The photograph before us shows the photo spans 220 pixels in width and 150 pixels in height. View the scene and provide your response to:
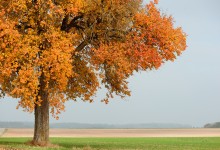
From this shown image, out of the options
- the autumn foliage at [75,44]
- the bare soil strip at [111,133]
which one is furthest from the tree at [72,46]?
the bare soil strip at [111,133]

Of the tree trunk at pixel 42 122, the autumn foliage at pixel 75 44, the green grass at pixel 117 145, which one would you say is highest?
the autumn foliage at pixel 75 44

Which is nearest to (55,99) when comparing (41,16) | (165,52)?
(41,16)

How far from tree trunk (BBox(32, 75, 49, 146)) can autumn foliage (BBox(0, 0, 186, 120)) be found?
43 cm

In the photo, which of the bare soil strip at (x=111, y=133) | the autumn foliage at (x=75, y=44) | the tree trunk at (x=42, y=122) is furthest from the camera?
the bare soil strip at (x=111, y=133)

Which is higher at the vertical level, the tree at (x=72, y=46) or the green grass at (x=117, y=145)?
the tree at (x=72, y=46)

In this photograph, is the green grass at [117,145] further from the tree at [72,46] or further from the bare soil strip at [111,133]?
the bare soil strip at [111,133]

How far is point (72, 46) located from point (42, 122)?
707cm

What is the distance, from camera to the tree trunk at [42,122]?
1651 inches

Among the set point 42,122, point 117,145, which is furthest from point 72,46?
point 117,145

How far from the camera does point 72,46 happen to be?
3981cm

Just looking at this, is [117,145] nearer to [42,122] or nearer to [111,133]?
[42,122]

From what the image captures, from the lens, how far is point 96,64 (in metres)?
41.3

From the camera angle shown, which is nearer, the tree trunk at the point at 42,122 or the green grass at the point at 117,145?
the green grass at the point at 117,145

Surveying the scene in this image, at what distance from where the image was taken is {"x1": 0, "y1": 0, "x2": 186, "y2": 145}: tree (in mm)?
38031
